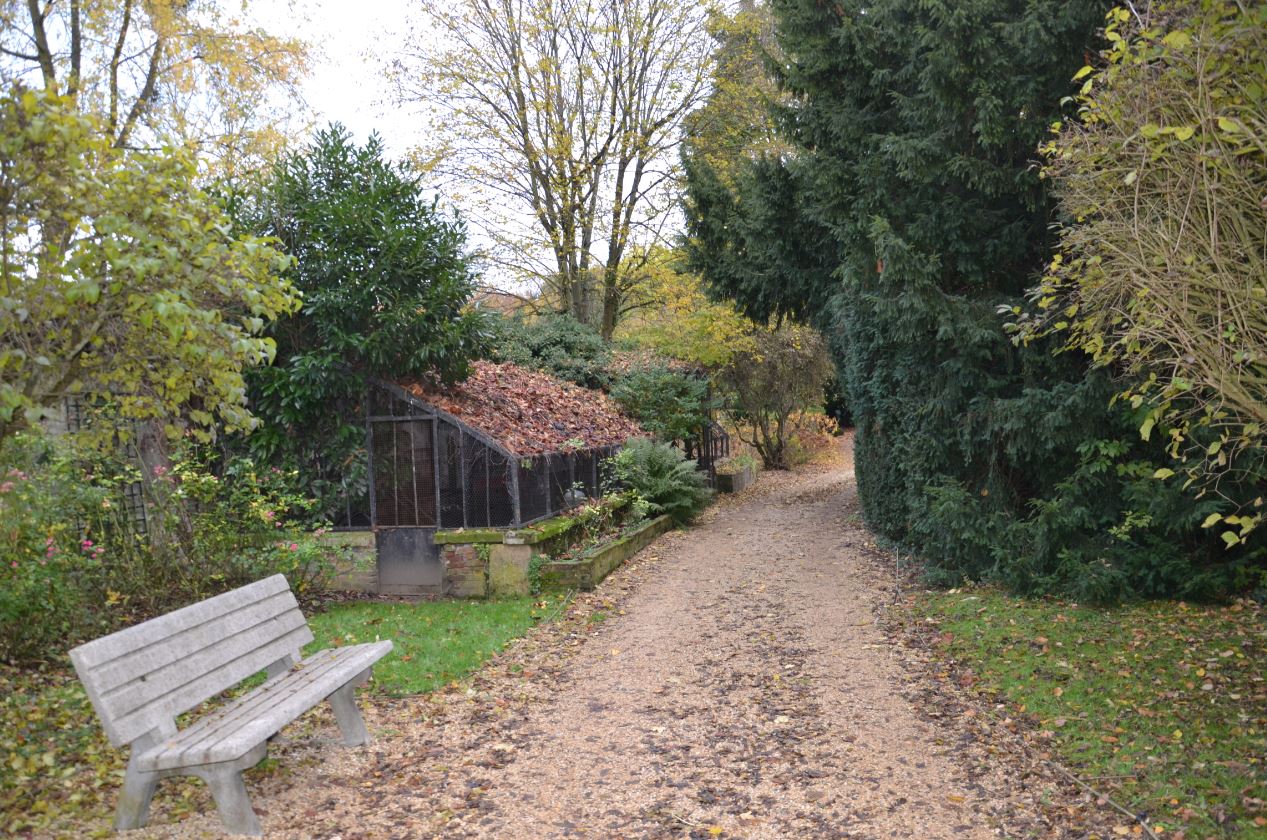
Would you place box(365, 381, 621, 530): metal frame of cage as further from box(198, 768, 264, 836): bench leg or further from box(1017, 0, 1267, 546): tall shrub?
box(1017, 0, 1267, 546): tall shrub

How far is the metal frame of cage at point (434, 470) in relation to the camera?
1055 centimetres

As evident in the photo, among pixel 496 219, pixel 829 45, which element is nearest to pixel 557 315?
pixel 496 219

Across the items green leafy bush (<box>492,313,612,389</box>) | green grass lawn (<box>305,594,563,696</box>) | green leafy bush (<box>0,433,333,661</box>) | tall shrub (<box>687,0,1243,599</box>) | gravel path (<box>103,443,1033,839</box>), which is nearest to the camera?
gravel path (<box>103,443,1033,839</box>)

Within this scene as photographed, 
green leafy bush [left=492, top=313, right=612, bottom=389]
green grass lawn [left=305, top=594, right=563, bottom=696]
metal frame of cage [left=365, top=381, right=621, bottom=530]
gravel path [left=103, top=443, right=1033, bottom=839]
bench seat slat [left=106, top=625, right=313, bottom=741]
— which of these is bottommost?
gravel path [left=103, top=443, right=1033, bottom=839]

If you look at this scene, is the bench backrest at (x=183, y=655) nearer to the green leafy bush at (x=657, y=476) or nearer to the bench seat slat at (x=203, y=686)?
the bench seat slat at (x=203, y=686)

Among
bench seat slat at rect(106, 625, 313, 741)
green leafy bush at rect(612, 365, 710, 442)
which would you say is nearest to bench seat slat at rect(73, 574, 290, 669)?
bench seat slat at rect(106, 625, 313, 741)

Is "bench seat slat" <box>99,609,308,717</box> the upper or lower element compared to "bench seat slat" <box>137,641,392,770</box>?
upper

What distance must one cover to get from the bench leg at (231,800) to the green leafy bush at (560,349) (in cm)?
1351

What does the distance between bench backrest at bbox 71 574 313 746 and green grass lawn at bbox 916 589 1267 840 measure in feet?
15.5

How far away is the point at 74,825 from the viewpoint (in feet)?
14.3

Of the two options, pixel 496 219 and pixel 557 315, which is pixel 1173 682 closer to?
pixel 557 315

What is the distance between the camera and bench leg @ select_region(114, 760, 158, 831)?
4188 mm

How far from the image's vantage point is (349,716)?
566 cm

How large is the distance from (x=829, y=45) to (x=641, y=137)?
11846mm
